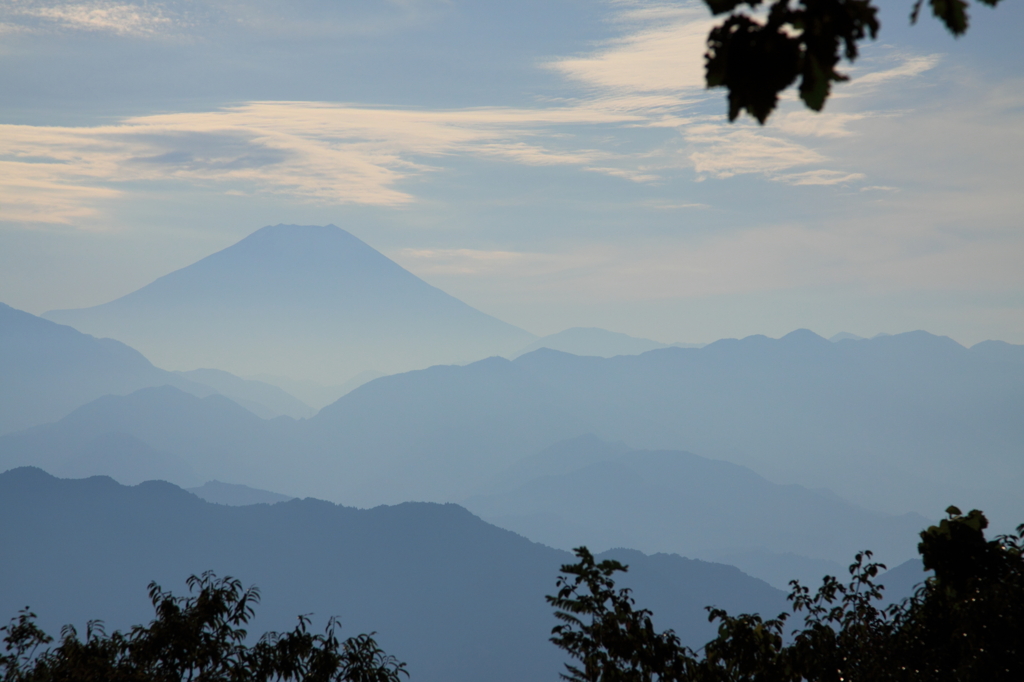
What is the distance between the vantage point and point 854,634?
13500 millimetres

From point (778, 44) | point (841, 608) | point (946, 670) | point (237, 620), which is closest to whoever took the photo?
point (778, 44)

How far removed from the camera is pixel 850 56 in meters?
2.88

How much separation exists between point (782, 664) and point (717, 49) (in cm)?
1106

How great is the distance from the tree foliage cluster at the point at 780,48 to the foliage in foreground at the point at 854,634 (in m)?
8.06

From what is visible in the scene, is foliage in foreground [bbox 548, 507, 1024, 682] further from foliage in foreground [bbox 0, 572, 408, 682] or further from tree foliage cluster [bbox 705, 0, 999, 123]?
tree foliage cluster [bbox 705, 0, 999, 123]

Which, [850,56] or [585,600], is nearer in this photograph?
[850,56]

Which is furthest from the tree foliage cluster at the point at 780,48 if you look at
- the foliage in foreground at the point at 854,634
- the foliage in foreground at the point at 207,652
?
the foliage in foreground at the point at 207,652

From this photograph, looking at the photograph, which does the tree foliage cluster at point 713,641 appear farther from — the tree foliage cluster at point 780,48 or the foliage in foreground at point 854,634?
the tree foliage cluster at point 780,48

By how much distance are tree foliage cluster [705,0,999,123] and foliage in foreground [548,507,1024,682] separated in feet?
26.4

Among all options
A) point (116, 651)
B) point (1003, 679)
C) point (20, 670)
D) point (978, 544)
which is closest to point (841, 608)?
point (978, 544)

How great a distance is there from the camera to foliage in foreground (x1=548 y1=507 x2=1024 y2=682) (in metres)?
10.1

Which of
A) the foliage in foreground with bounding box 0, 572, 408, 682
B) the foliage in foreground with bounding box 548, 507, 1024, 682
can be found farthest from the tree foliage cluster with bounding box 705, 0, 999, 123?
the foliage in foreground with bounding box 0, 572, 408, 682

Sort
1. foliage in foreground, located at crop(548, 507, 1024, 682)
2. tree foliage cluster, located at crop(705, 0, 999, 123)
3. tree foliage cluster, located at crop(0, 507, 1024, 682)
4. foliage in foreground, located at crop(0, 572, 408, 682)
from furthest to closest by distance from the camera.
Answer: foliage in foreground, located at crop(0, 572, 408, 682) → tree foliage cluster, located at crop(0, 507, 1024, 682) → foliage in foreground, located at crop(548, 507, 1024, 682) → tree foliage cluster, located at crop(705, 0, 999, 123)

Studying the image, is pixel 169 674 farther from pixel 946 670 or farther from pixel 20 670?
pixel 946 670
